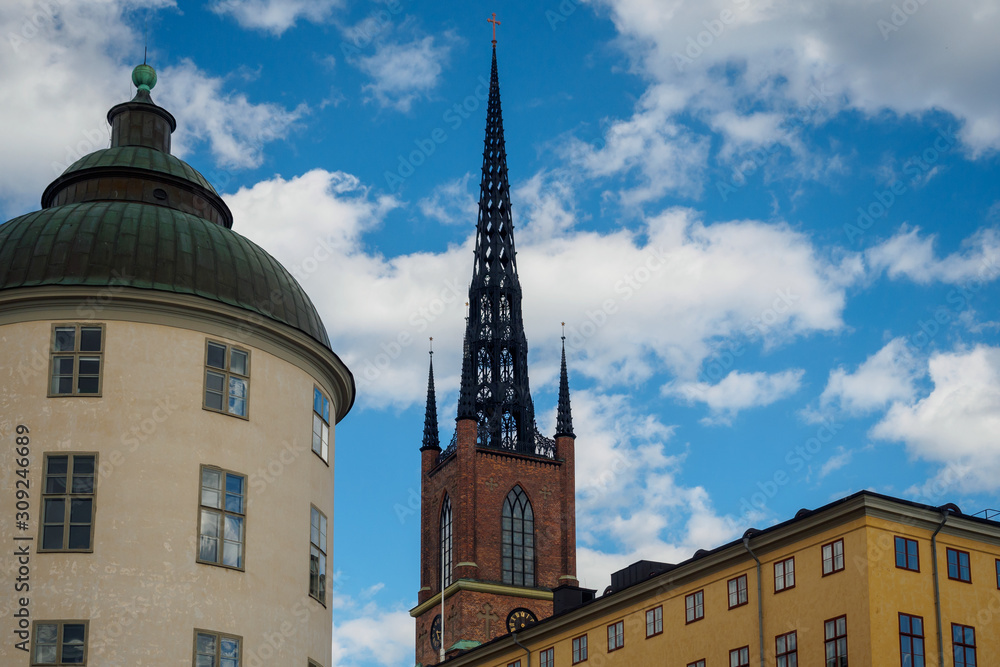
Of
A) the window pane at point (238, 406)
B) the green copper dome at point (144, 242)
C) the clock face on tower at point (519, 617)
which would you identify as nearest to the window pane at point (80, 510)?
the window pane at point (238, 406)

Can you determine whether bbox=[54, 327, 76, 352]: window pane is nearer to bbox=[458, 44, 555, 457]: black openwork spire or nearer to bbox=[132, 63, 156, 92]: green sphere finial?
bbox=[132, 63, 156, 92]: green sphere finial

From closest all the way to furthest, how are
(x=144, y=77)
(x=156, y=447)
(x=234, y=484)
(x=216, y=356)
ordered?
1. (x=156, y=447)
2. (x=234, y=484)
3. (x=216, y=356)
4. (x=144, y=77)

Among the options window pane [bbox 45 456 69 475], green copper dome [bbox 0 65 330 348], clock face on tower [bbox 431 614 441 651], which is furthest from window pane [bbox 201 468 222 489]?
clock face on tower [bbox 431 614 441 651]

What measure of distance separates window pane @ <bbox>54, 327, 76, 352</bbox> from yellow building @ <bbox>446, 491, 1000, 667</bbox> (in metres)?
30.8

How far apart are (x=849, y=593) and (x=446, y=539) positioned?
2950 inches

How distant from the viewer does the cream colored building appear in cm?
3109

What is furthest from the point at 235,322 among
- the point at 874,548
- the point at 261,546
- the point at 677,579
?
the point at 677,579

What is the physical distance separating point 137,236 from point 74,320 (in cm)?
263

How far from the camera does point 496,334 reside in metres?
134

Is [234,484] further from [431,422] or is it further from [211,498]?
[431,422]

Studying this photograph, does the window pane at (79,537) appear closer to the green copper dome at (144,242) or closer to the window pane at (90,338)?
the window pane at (90,338)

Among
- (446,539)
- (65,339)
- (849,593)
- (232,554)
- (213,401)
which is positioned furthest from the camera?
(446,539)

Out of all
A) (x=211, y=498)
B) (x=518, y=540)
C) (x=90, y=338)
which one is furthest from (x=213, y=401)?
(x=518, y=540)


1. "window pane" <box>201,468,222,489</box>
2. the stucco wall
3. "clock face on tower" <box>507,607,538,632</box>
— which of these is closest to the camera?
the stucco wall
